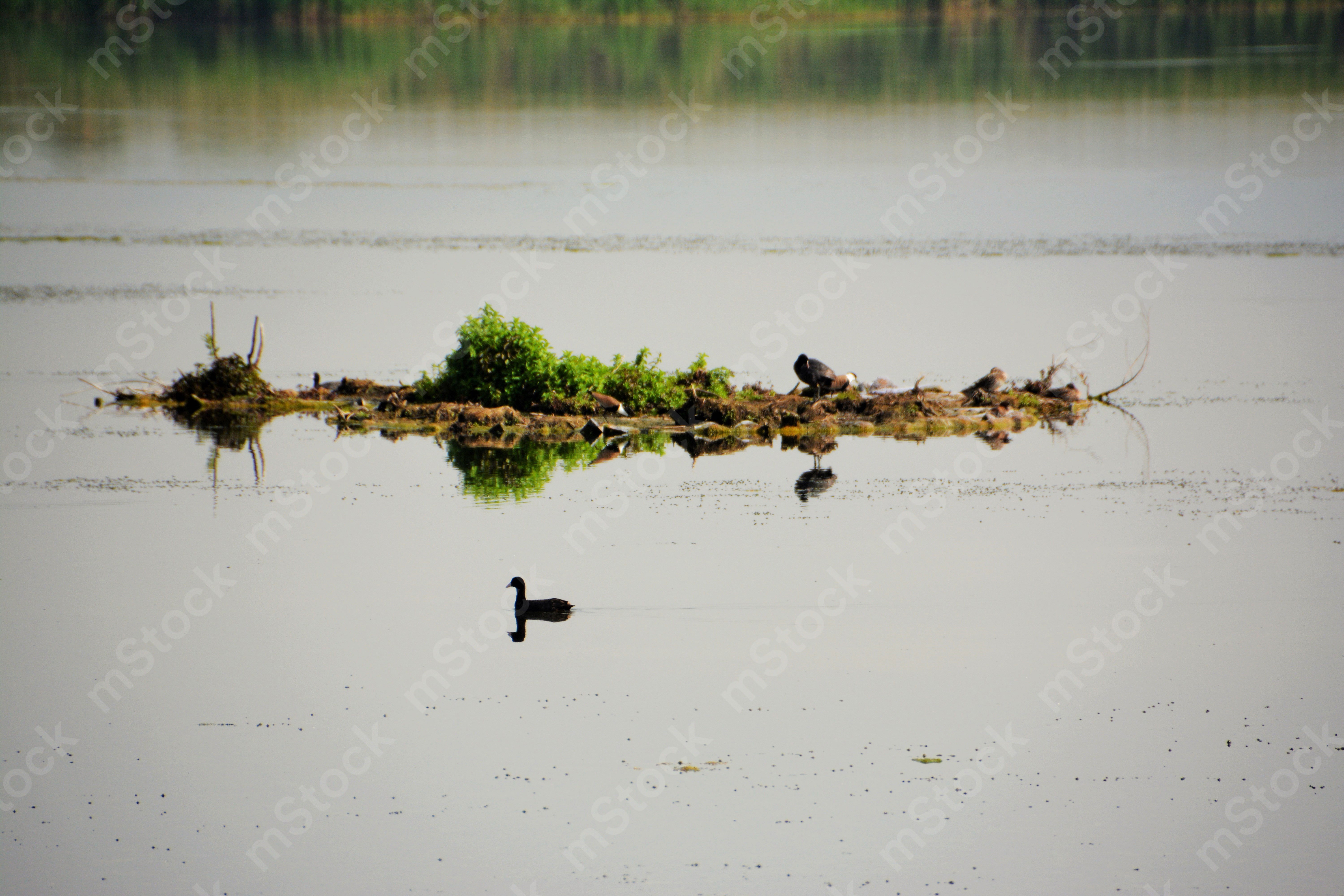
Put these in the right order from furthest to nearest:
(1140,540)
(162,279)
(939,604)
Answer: (162,279)
(1140,540)
(939,604)

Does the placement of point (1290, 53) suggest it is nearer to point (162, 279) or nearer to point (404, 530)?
point (162, 279)

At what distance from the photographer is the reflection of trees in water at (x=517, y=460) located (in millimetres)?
22672

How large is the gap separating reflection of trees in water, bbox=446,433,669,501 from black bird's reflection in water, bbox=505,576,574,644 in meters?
4.74

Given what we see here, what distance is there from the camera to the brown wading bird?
26.2 meters

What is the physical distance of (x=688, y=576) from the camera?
18.6m

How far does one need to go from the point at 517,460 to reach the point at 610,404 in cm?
244

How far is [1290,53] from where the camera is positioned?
308 feet

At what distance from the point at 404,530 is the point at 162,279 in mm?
20046

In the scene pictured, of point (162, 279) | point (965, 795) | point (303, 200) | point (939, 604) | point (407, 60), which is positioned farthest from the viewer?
point (407, 60)

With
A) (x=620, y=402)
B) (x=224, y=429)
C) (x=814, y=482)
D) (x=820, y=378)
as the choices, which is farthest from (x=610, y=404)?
(x=224, y=429)

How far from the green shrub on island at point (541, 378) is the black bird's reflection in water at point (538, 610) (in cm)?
923

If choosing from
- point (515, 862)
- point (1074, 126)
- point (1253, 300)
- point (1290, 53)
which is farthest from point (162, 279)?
point (1290, 53)

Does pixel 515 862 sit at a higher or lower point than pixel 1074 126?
lower

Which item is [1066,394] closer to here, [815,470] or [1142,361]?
[1142,361]
